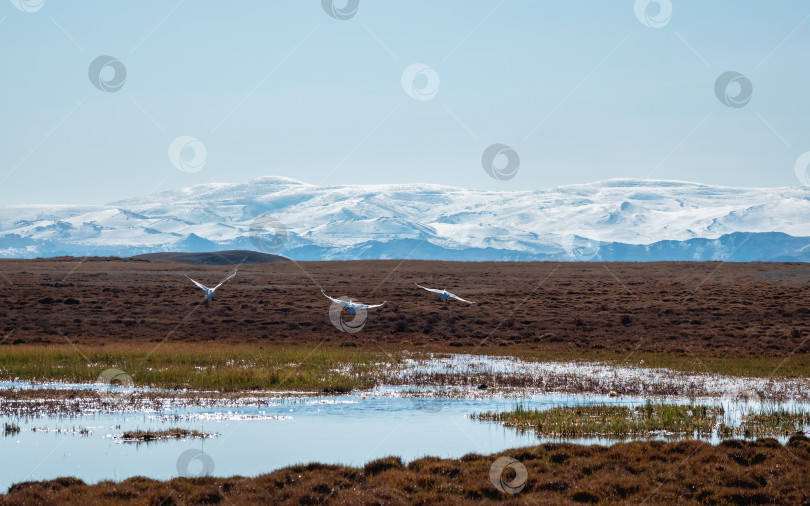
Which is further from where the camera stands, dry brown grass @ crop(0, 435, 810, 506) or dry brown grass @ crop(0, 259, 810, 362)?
dry brown grass @ crop(0, 259, 810, 362)

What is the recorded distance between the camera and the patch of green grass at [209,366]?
30109mm

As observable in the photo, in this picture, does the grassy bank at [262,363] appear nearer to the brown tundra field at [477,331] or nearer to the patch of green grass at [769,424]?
the brown tundra field at [477,331]

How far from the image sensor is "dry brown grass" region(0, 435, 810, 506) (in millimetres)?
14984

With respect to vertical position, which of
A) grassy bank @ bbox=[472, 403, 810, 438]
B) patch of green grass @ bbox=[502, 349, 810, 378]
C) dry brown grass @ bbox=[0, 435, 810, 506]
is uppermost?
patch of green grass @ bbox=[502, 349, 810, 378]

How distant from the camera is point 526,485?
16078mm

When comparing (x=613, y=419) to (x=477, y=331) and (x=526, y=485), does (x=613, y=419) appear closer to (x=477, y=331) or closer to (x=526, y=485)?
Answer: (x=526, y=485)

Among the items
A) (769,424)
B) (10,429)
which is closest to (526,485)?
(769,424)

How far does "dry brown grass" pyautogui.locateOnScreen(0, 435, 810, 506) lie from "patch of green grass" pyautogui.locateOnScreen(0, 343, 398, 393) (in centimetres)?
1262

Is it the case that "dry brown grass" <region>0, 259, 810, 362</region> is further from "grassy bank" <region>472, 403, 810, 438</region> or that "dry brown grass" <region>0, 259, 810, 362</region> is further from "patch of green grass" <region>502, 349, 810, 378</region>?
"grassy bank" <region>472, 403, 810, 438</region>

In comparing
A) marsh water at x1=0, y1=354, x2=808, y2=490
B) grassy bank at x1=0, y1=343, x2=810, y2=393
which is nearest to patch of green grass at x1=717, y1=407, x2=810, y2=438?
marsh water at x1=0, y1=354, x2=808, y2=490

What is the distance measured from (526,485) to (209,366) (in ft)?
66.6

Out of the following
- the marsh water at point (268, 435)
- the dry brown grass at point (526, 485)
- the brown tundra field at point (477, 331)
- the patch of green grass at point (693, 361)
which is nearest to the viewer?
the dry brown grass at point (526, 485)

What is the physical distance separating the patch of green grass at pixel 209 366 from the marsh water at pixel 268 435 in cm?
241

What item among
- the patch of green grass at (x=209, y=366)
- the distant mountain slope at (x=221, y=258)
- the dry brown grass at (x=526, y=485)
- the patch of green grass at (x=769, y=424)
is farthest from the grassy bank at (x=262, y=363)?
the distant mountain slope at (x=221, y=258)
